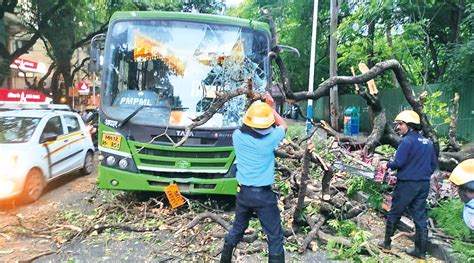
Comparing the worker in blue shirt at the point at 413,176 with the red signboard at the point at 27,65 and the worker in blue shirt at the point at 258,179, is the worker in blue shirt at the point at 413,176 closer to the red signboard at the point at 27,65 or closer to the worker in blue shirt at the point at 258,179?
the worker in blue shirt at the point at 258,179

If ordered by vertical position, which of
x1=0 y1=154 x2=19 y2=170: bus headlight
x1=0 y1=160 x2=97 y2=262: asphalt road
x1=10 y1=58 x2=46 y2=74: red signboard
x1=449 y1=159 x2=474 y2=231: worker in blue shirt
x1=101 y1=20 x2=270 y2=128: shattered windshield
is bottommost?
x1=0 y1=160 x2=97 y2=262: asphalt road

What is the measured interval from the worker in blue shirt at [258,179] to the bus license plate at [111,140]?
251cm

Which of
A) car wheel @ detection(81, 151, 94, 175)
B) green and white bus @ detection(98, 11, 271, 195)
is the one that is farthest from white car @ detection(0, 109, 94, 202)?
green and white bus @ detection(98, 11, 271, 195)

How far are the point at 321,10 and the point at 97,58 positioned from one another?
699 inches

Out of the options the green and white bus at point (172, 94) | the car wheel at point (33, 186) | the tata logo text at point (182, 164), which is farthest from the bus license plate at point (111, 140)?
the car wheel at point (33, 186)

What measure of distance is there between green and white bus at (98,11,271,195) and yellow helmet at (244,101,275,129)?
195 cm

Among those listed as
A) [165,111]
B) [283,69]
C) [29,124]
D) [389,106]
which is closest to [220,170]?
[165,111]

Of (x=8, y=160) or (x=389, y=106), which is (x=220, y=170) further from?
(x=389, y=106)

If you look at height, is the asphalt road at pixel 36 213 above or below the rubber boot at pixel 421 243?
below

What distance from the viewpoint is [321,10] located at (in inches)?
875

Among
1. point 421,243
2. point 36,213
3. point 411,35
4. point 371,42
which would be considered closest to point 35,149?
point 36,213

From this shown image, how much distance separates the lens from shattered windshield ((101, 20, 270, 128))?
6.30 metres

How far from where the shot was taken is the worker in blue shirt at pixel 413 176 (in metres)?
4.82

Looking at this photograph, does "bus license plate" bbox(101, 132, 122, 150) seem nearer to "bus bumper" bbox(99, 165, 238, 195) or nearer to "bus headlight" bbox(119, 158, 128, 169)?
"bus headlight" bbox(119, 158, 128, 169)
